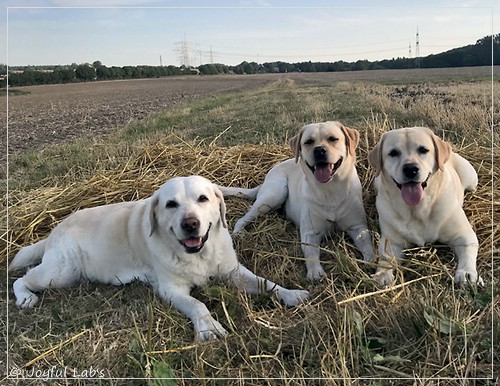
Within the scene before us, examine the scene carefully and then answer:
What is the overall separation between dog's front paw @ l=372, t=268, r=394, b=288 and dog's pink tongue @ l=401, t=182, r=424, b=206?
20.1 inches

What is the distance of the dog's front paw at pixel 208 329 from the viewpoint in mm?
2736

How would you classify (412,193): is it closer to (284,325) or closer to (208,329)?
(284,325)

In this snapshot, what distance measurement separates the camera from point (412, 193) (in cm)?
329

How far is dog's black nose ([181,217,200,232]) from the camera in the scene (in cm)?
298

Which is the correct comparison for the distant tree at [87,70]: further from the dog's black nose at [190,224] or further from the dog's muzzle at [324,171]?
the dog's black nose at [190,224]

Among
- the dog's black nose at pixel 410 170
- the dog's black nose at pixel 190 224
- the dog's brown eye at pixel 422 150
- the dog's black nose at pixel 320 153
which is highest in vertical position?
the dog's brown eye at pixel 422 150

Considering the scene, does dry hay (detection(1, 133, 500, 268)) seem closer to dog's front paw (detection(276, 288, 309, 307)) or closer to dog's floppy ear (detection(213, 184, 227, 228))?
dog's floppy ear (detection(213, 184, 227, 228))

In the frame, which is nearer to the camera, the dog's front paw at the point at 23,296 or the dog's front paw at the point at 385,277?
the dog's front paw at the point at 385,277

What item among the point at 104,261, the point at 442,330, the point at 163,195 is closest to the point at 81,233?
the point at 104,261

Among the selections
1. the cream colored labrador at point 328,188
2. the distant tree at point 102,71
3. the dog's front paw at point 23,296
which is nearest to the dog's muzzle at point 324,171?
the cream colored labrador at point 328,188

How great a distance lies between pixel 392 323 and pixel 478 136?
4039mm

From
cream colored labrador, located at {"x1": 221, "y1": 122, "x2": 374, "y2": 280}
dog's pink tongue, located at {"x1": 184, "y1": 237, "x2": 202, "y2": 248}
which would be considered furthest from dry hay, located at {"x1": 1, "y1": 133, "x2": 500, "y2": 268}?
dog's pink tongue, located at {"x1": 184, "y1": 237, "x2": 202, "y2": 248}

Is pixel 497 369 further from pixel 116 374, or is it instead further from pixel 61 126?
pixel 61 126

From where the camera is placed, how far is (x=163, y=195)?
3152mm
